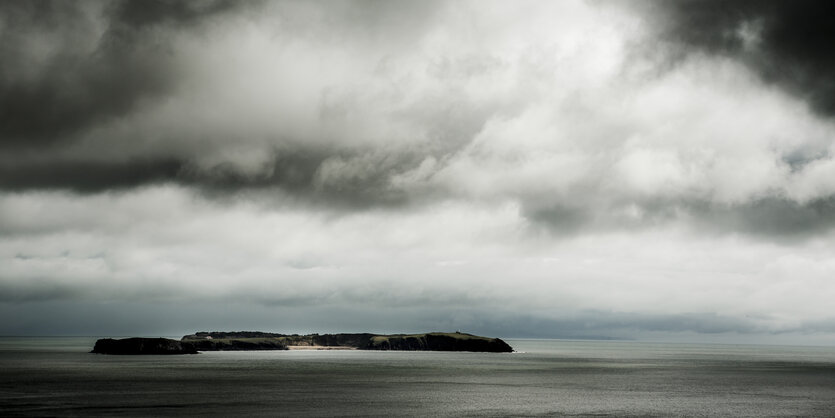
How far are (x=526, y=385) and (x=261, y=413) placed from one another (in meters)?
69.5

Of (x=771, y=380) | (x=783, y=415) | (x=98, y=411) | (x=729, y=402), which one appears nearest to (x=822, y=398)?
(x=729, y=402)

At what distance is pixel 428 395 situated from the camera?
111 metres

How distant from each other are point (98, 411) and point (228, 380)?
5901 cm

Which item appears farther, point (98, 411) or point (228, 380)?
point (228, 380)

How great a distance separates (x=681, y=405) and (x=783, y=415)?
14.3m

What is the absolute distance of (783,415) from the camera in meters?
86.9

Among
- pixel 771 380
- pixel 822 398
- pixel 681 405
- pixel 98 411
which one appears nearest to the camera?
pixel 98 411

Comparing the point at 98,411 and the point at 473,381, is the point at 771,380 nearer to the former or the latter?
the point at 473,381

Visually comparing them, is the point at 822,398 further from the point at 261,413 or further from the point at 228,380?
the point at 228,380

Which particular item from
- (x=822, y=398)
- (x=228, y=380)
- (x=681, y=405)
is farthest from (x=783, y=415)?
(x=228, y=380)

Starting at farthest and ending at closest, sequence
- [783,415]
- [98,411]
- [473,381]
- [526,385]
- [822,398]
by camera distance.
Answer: [473,381], [526,385], [822,398], [783,415], [98,411]

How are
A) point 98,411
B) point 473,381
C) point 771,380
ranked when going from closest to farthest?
1. point 98,411
2. point 473,381
3. point 771,380

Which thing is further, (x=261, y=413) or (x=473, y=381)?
(x=473, y=381)

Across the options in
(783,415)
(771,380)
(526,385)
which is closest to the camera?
(783,415)
